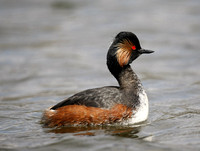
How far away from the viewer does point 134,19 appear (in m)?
17.3

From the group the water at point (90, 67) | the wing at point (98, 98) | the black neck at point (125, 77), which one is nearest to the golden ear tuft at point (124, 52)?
the black neck at point (125, 77)

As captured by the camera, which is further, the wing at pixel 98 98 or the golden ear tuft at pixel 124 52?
the golden ear tuft at pixel 124 52

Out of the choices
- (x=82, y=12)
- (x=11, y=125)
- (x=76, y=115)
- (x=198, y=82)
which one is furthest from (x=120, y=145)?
(x=82, y=12)

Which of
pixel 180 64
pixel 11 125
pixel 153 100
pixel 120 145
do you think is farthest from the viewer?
pixel 180 64

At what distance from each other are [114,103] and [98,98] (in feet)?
1.02

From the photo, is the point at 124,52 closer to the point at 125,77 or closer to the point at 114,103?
the point at 125,77

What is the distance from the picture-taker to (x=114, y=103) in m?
7.41

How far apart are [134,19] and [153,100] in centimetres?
827

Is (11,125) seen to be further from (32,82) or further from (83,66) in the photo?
(83,66)

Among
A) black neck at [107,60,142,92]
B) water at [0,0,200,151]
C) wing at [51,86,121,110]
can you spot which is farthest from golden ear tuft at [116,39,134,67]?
wing at [51,86,121,110]

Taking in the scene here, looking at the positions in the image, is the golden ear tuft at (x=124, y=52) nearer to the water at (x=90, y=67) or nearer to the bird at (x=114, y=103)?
the bird at (x=114, y=103)

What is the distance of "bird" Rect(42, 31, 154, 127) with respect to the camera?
7.37 meters

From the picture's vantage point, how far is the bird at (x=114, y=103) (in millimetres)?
7367

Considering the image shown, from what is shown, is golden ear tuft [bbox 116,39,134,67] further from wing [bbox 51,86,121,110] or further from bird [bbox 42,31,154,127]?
wing [bbox 51,86,121,110]
